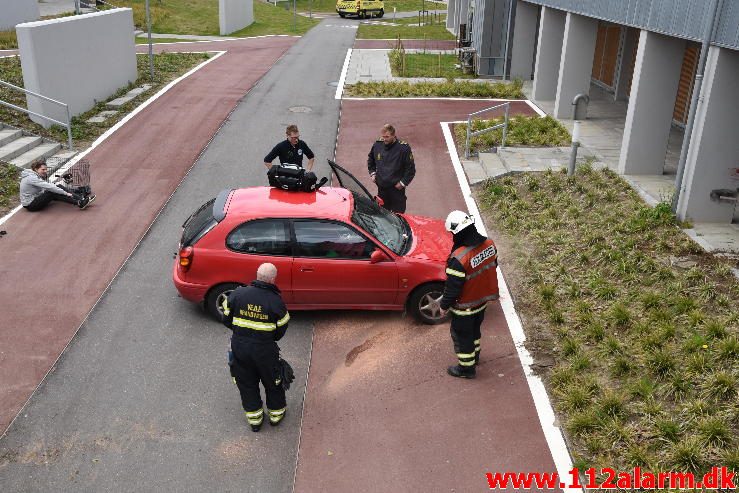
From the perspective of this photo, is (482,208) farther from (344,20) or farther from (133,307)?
(344,20)

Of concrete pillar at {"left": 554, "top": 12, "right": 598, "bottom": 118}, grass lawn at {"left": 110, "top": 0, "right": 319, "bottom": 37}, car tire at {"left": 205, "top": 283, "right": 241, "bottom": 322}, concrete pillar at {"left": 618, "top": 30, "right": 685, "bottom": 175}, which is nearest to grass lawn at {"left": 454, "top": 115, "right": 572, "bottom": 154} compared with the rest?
concrete pillar at {"left": 554, "top": 12, "right": 598, "bottom": 118}

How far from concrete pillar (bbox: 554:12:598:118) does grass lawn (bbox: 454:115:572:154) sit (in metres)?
0.75

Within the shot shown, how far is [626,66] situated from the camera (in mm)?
Result: 19656

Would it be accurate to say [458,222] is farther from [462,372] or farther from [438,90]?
[438,90]

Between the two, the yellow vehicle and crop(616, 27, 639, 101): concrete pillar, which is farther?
the yellow vehicle

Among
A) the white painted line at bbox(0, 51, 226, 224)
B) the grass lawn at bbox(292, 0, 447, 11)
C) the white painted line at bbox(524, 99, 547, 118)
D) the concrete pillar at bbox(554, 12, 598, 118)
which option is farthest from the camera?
the grass lawn at bbox(292, 0, 447, 11)

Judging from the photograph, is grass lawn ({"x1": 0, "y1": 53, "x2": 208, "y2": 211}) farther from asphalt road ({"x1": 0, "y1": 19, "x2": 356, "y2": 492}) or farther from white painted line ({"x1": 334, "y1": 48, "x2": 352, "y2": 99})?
white painted line ({"x1": 334, "y1": 48, "x2": 352, "y2": 99})

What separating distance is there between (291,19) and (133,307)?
133 feet

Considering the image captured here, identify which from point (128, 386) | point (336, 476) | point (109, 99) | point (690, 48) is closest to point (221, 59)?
point (109, 99)

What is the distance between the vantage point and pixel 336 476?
585cm

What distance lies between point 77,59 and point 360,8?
1425 inches

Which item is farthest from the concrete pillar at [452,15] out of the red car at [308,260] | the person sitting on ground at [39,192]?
the red car at [308,260]

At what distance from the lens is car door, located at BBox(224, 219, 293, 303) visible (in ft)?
25.9

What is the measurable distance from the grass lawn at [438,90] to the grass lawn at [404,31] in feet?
51.2
